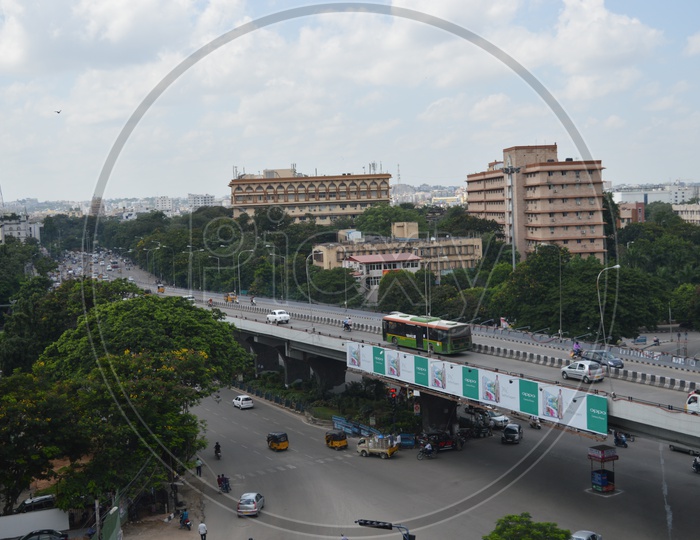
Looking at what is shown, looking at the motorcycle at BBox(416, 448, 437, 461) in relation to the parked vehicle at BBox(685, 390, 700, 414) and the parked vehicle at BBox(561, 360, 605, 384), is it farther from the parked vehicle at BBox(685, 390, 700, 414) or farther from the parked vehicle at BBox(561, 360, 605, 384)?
the parked vehicle at BBox(685, 390, 700, 414)

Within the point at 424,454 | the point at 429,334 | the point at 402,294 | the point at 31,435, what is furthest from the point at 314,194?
the point at 31,435

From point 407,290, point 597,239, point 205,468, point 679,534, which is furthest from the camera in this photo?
point 597,239

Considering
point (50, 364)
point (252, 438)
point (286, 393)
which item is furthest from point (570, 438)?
point (50, 364)

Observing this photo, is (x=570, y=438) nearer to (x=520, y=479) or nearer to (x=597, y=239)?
(x=520, y=479)

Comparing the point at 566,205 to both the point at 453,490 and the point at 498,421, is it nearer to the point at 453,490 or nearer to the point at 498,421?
the point at 498,421

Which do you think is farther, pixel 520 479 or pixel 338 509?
pixel 520 479

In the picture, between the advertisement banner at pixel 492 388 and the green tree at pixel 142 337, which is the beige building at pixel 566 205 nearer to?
the green tree at pixel 142 337
